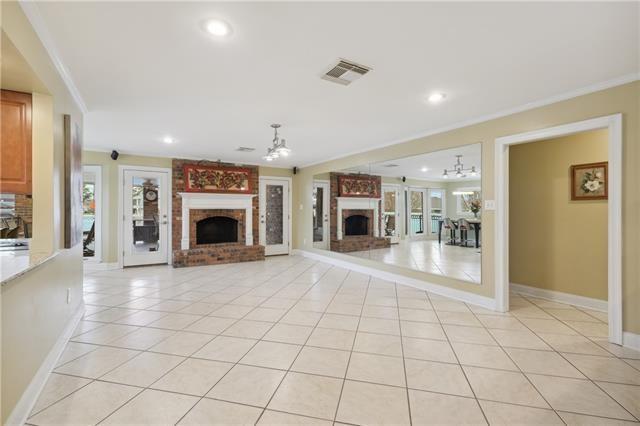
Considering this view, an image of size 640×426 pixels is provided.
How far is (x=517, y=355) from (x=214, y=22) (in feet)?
10.9

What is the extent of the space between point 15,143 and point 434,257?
4.85 metres

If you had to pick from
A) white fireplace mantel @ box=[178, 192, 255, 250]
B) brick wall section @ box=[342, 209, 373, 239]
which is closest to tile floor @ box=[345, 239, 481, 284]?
brick wall section @ box=[342, 209, 373, 239]

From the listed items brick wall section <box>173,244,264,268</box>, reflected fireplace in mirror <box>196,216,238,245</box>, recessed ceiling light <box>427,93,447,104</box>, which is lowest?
brick wall section <box>173,244,264,268</box>

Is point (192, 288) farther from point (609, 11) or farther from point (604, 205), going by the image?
point (604, 205)

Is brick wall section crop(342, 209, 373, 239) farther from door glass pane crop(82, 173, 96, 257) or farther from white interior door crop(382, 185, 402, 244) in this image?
door glass pane crop(82, 173, 96, 257)

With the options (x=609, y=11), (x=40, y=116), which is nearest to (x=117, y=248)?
(x=40, y=116)

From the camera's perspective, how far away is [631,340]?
8.23 ft

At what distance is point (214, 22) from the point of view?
180 cm

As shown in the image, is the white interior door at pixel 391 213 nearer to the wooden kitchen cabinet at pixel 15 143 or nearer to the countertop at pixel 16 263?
the countertop at pixel 16 263

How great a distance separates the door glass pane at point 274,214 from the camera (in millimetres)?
7484

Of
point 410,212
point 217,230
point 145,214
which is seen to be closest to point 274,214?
point 217,230

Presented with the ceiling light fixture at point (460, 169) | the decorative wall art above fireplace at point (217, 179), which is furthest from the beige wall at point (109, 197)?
the ceiling light fixture at point (460, 169)

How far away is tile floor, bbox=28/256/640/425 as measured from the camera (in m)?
1.73

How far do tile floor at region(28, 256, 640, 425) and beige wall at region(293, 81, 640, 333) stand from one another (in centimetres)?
44
